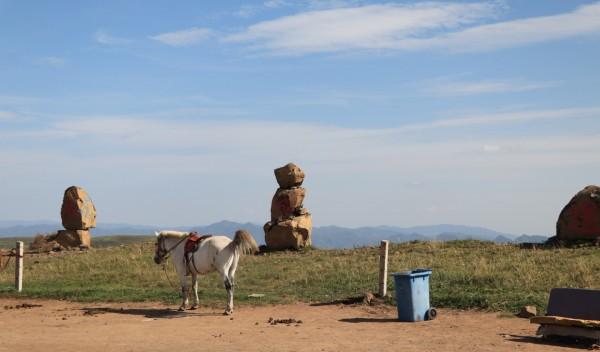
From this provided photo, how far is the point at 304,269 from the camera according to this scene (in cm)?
2712

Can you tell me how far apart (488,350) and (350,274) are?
11923mm

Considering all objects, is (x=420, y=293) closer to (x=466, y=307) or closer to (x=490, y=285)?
(x=466, y=307)

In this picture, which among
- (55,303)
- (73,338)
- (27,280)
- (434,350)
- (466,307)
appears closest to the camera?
(434,350)

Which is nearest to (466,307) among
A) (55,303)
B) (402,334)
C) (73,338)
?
(402,334)

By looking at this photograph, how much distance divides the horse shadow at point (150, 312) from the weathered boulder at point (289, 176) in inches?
824

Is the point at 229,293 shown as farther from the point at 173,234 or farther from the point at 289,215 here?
the point at 289,215

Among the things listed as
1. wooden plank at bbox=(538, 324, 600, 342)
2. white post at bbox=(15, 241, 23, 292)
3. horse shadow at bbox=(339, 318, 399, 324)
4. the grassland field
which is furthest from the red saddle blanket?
wooden plank at bbox=(538, 324, 600, 342)

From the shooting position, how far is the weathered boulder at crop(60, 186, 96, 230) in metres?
44.0

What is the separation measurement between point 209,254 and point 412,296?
17.9ft

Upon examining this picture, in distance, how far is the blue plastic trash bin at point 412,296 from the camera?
1636 cm

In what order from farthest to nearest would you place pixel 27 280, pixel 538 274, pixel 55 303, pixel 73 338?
pixel 27 280 < pixel 538 274 < pixel 55 303 < pixel 73 338

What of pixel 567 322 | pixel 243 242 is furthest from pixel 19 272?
pixel 567 322

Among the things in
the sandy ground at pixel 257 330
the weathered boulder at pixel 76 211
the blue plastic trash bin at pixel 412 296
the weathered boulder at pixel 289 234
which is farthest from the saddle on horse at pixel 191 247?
the weathered boulder at pixel 76 211

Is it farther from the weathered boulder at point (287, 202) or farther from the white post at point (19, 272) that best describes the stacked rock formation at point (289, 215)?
the white post at point (19, 272)
